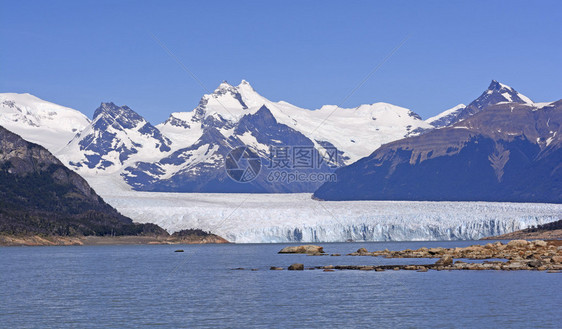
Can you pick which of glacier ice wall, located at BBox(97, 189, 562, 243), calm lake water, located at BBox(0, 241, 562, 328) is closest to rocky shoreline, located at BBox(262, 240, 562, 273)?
calm lake water, located at BBox(0, 241, 562, 328)

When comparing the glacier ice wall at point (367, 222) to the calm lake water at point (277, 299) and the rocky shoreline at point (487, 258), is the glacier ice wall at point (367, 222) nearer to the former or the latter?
the rocky shoreline at point (487, 258)

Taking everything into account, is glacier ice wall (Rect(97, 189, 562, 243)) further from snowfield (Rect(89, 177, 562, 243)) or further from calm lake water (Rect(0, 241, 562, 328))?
calm lake water (Rect(0, 241, 562, 328))

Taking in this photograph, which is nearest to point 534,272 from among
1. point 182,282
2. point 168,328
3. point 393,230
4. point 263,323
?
point 182,282

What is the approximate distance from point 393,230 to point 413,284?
115 m

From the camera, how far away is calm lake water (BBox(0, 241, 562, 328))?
52625 millimetres

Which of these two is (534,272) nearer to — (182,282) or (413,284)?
(413,284)

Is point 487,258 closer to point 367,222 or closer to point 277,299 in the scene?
point 277,299

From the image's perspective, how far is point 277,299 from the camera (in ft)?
212

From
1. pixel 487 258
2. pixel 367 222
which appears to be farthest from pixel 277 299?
→ pixel 367 222

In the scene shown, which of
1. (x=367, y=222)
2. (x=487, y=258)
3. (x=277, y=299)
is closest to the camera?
(x=277, y=299)

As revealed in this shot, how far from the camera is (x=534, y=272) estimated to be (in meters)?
86.0

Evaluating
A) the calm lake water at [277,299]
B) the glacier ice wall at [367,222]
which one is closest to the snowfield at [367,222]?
the glacier ice wall at [367,222]

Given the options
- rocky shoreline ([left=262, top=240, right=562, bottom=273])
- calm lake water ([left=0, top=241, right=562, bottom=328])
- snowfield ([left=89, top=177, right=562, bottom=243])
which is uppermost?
snowfield ([left=89, top=177, right=562, bottom=243])

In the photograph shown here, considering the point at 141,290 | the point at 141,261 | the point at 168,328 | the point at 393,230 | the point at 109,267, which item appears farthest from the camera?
the point at 393,230
